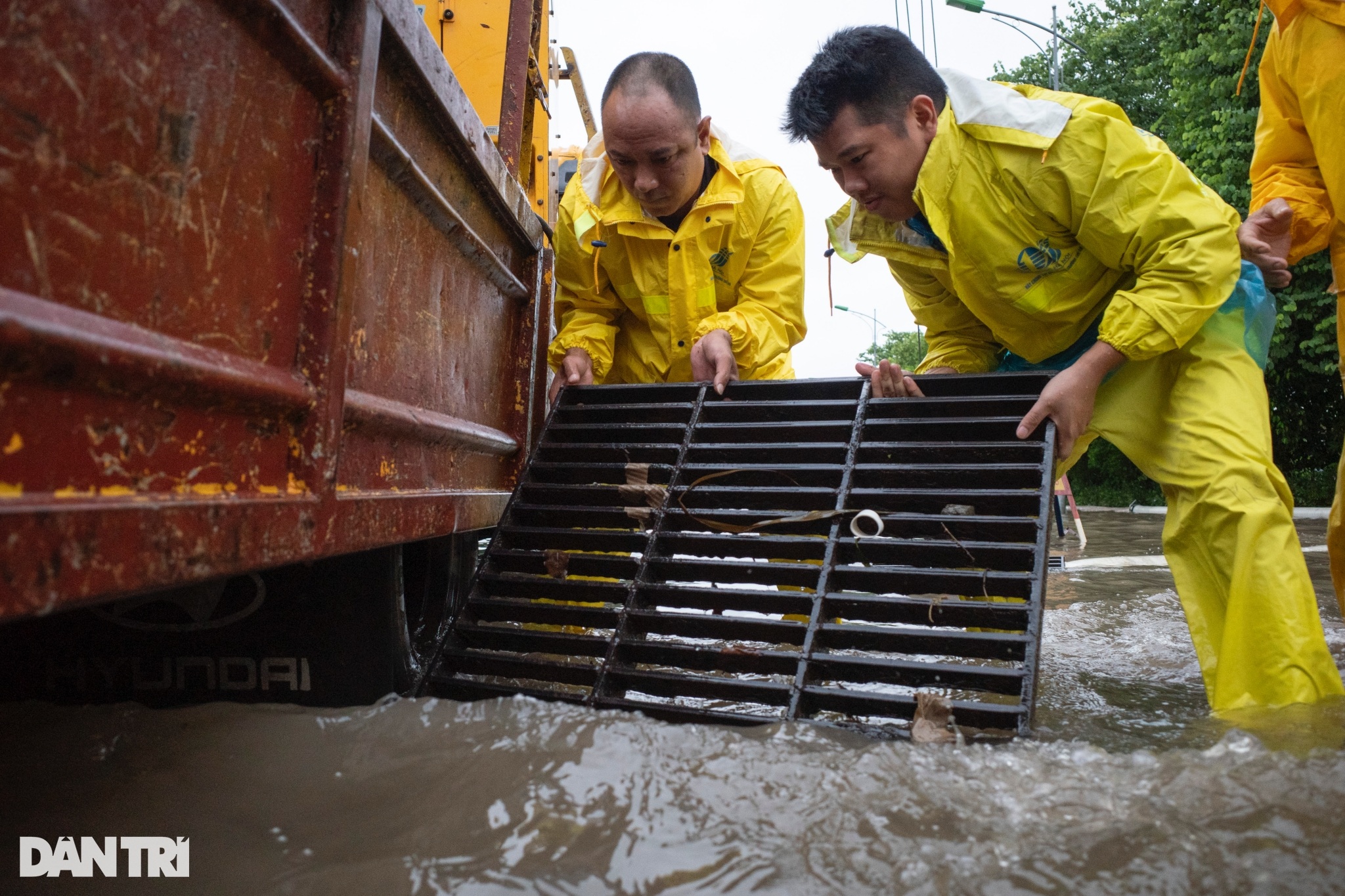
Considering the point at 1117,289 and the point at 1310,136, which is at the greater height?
the point at 1310,136

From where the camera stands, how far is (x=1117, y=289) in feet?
7.97

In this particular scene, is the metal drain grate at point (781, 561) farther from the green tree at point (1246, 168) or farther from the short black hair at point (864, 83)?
the green tree at point (1246, 168)

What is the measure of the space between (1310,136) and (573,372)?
7.78ft

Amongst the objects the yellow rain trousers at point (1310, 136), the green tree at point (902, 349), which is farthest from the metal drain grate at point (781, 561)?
the green tree at point (902, 349)

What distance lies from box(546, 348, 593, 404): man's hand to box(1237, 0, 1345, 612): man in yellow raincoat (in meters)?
2.01

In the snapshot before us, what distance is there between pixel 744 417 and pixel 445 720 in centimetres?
129

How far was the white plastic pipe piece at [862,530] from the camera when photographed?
2.12m

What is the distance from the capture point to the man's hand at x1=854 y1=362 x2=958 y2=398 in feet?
8.00

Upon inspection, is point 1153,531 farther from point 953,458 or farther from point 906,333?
point 906,333

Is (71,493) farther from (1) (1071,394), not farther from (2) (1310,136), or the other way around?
(2) (1310,136)

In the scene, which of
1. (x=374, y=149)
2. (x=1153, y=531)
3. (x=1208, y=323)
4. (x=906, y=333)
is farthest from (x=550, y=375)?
(x=906, y=333)

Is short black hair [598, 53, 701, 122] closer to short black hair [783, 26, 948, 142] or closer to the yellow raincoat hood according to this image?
short black hair [783, 26, 948, 142]

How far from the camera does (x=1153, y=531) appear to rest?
9031mm

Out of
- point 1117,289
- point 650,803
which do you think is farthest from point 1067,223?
point 650,803
